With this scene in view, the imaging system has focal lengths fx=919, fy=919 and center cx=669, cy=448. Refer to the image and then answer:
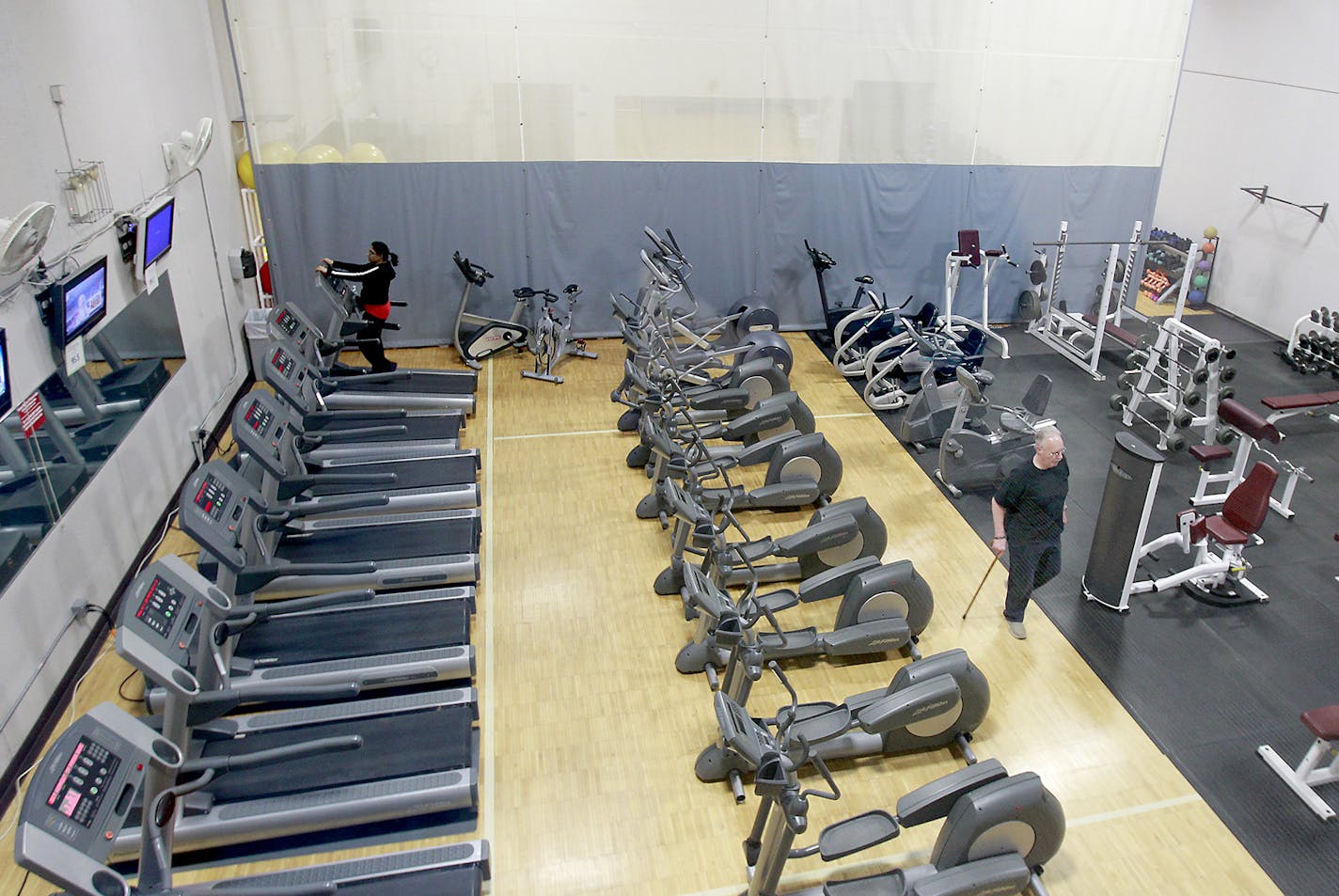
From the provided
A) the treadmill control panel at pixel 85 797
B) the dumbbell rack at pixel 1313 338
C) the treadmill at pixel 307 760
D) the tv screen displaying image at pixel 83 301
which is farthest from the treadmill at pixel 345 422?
the dumbbell rack at pixel 1313 338

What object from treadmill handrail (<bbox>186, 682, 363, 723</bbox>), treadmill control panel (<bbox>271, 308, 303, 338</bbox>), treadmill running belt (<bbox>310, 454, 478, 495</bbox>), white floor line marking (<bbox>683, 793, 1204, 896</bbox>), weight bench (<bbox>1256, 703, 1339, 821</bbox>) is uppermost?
treadmill control panel (<bbox>271, 308, 303, 338</bbox>)

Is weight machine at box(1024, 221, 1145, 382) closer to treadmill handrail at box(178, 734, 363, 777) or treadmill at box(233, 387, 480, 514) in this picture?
treadmill at box(233, 387, 480, 514)

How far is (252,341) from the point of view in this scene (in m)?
7.57

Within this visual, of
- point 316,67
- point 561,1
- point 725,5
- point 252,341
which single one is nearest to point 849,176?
point 725,5

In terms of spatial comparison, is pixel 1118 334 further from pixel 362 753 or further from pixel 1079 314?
pixel 362 753

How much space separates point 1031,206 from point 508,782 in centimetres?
763

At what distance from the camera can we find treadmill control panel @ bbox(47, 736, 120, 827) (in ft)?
7.80

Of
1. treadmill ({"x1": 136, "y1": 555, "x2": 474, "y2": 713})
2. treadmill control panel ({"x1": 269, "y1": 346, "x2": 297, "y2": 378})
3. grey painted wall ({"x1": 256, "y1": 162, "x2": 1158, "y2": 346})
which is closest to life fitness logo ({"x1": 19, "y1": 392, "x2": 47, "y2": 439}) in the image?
treadmill ({"x1": 136, "y1": 555, "x2": 474, "y2": 713})

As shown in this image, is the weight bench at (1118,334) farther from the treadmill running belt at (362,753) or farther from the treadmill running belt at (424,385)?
the treadmill running belt at (362,753)

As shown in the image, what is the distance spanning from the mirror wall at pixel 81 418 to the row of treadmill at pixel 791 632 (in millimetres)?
2921

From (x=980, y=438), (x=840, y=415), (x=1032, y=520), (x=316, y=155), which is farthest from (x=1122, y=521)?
(x=316, y=155)

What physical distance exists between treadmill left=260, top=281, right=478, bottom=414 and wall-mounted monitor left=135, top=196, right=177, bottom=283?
80cm

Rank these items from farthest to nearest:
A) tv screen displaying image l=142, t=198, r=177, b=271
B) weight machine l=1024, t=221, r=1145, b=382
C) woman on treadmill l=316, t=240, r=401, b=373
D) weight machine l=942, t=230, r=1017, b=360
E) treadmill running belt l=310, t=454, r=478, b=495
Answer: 1. weight machine l=942, t=230, r=1017, b=360
2. weight machine l=1024, t=221, r=1145, b=382
3. woman on treadmill l=316, t=240, r=401, b=373
4. treadmill running belt l=310, t=454, r=478, b=495
5. tv screen displaying image l=142, t=198, r=177, b=271

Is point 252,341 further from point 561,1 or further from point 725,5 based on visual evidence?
point 725,5
